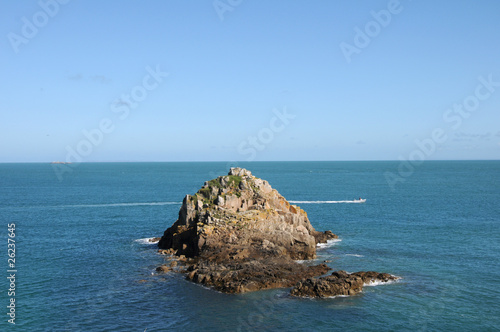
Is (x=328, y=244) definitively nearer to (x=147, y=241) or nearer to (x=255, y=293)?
(x=255, y=293)

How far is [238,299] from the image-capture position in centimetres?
4422

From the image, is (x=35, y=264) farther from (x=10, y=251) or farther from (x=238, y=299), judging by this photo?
(x=238, y=299)

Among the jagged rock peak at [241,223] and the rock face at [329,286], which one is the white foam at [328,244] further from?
the rock face at [329,286]

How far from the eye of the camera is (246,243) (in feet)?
195

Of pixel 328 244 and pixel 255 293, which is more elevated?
pixel 328 244

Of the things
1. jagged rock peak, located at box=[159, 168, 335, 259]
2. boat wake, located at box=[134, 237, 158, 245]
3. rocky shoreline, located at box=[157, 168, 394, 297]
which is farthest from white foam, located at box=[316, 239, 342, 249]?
boat wake, located at box=[134, 237, 158, 245]

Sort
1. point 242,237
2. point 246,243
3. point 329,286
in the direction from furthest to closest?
point 242,237 < point 246,243 < point 329,286

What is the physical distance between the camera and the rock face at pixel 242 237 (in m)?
49.7

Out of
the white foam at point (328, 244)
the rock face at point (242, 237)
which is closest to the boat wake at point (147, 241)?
the rock face at point (242, 237)

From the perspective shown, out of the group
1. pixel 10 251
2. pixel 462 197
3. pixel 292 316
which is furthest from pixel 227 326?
pixel 462 197

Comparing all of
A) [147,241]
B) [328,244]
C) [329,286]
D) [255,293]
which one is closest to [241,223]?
[328,244]

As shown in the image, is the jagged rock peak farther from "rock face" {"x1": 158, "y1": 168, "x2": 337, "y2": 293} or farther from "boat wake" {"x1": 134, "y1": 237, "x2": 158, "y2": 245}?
"boat wake" {"x1": 134, "y1": 237, "x2": 158, "y2": 245}

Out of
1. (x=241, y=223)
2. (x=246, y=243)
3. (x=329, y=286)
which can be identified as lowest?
(x=329, y=286)

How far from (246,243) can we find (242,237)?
109 centimetres
